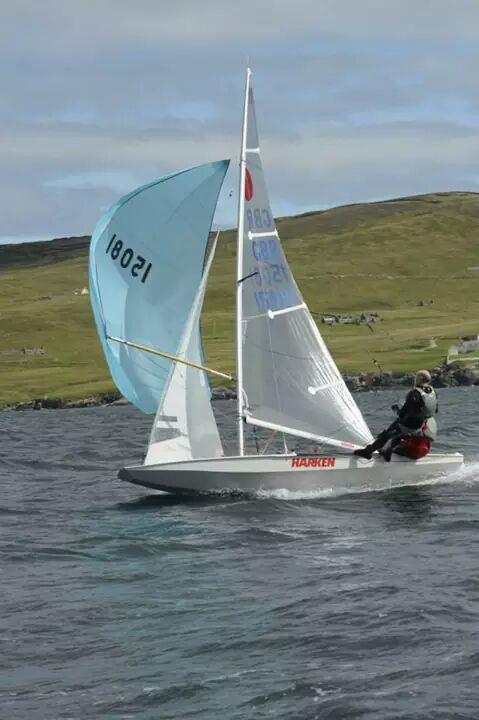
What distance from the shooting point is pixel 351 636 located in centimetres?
2148

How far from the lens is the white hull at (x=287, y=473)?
35.7 metres

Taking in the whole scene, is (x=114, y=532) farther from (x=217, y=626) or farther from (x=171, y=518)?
(x=217, y=626)

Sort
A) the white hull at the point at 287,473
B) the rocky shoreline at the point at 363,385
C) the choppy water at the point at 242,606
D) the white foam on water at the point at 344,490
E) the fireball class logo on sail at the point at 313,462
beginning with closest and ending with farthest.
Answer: the choppy water at the point at 242,606 → the white hull at the point at 287,473 → the white foam on water at the point at 344,490 → the fireball class logo on sail at the point at 313,462 → the rocky shoreline at the point at 363,385

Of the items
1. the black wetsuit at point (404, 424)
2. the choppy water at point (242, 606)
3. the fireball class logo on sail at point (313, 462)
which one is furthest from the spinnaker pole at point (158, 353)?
the black wetsuit at point (404, 424)

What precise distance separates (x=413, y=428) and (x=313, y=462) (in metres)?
3.29

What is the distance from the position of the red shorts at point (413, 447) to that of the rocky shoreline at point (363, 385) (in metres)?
60.6

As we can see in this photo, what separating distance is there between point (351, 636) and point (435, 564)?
588cm

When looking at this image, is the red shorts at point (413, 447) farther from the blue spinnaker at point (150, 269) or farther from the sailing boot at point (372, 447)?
the blue spinnaker at point (150, 269)

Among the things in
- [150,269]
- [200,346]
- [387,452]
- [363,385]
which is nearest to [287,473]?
[387,452]

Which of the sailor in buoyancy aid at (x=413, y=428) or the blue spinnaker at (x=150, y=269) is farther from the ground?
the blue spinnaker at (x=150, y=269)

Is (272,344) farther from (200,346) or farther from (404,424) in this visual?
(404,424)

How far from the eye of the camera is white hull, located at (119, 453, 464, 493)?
117 feet

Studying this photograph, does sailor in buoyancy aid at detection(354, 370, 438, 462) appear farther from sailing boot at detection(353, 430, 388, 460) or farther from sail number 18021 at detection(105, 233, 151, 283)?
sail number 18021 at detection(105, 233, 151, 283)

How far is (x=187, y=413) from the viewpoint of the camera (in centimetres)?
3622
